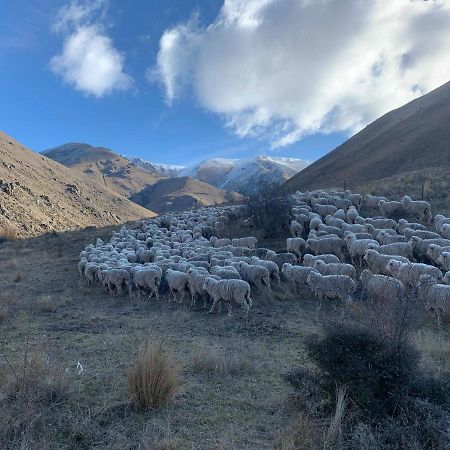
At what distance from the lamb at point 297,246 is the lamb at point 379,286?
Result: 476cm

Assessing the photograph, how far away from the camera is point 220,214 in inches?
1045

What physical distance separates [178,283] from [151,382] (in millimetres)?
7527

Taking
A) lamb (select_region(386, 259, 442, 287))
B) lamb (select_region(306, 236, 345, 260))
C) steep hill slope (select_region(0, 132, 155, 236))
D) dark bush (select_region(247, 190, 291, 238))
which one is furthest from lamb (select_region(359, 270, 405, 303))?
steep hill slope (select_region(0, 132, 155, 236))

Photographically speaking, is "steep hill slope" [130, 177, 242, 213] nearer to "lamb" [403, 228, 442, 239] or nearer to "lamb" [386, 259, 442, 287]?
"lamb" [403, 228, 442, 239]

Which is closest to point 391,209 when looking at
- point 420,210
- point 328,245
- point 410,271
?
point 420,210

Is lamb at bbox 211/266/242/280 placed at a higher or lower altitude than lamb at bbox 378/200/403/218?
lower

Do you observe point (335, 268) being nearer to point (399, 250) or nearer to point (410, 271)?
point (410, 271)

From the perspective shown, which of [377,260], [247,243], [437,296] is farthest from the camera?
[247,243]

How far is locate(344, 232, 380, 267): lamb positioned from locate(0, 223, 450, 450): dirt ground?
3.67 m

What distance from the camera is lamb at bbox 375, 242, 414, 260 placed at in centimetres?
1473

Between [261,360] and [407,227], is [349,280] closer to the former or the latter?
[261,360]

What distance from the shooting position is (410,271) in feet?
39.0

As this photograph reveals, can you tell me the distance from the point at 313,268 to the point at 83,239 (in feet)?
75.5

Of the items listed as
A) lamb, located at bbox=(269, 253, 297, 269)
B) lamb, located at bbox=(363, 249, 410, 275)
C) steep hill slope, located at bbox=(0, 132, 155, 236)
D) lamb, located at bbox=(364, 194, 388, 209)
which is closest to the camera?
lamb, located at bbox=(363, 249, 410, 275)
